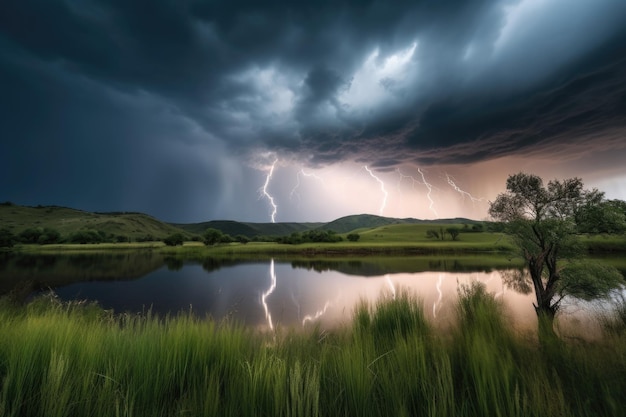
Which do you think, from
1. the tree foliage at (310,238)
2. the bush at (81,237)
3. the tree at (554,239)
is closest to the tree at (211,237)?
the tree foliage at (310,238)

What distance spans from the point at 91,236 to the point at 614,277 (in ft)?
577

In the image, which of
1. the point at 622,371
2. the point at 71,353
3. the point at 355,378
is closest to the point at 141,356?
the point at 71,353

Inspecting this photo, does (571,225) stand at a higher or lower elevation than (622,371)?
higher

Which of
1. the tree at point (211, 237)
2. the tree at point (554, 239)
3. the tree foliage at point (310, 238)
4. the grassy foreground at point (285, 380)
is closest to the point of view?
the grassy foreground at point (285, 380)

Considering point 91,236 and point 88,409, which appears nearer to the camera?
point 88,409

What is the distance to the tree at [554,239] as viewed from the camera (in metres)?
10.3

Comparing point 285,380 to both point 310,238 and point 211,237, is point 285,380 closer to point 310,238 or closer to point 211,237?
point 211,237

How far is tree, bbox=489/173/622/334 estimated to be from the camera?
407 inches

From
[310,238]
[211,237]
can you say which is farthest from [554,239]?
[310,238]

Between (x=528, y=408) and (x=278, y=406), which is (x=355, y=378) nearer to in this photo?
(x=278, y=406)

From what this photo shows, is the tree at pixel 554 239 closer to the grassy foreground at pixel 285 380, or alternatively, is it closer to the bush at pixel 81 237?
the grassy foreground at pixel 285 380

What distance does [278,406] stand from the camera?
8.99ft

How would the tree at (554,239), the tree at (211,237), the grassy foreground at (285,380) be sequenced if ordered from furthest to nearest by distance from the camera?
the tree at (211,237)
the tree at (554,239)
the grassy foreground at (285,380)

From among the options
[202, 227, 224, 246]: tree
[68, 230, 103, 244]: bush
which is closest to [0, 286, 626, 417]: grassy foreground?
[202, 227, 224, 246]: tree
